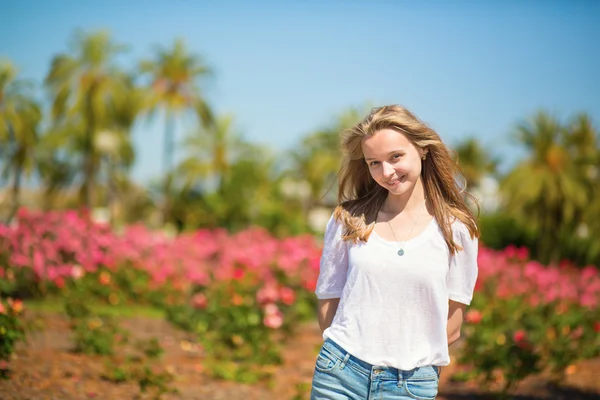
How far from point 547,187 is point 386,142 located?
62.7 feet

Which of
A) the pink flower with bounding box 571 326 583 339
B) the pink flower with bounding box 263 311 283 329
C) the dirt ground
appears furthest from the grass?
the pink flower with bounding box 571 326 583 339

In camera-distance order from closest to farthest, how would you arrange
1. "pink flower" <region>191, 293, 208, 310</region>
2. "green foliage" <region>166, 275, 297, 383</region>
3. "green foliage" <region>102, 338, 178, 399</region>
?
"green foliage" <region>102, 338, 178, 399</region> → "green foliage" <region>166, 275, 297, 383</region> → "pink flower" <region>191, 293, 208, 310</region>

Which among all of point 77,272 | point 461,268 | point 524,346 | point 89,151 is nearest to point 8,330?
point 461,268

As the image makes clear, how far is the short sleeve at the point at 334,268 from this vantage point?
2170mm

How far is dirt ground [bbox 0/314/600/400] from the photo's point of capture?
4328 millimetres

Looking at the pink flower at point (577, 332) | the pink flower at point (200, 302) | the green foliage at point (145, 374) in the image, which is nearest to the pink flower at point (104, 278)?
the pink flower at point (200, 302)

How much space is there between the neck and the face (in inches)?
2.4

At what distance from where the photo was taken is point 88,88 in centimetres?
2752

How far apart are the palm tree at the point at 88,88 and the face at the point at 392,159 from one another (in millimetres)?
26611

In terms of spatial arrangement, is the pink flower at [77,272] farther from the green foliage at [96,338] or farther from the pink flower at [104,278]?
the green foliage at [96,338]

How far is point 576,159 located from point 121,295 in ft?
49.7

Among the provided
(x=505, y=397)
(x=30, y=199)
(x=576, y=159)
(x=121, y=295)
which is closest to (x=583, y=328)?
(x=505, y=397)

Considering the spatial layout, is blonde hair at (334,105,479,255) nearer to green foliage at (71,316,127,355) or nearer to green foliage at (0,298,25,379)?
green foliage at (0,298,25,379)

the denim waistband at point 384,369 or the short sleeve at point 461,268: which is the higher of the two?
the short sleeve at point 461,268
